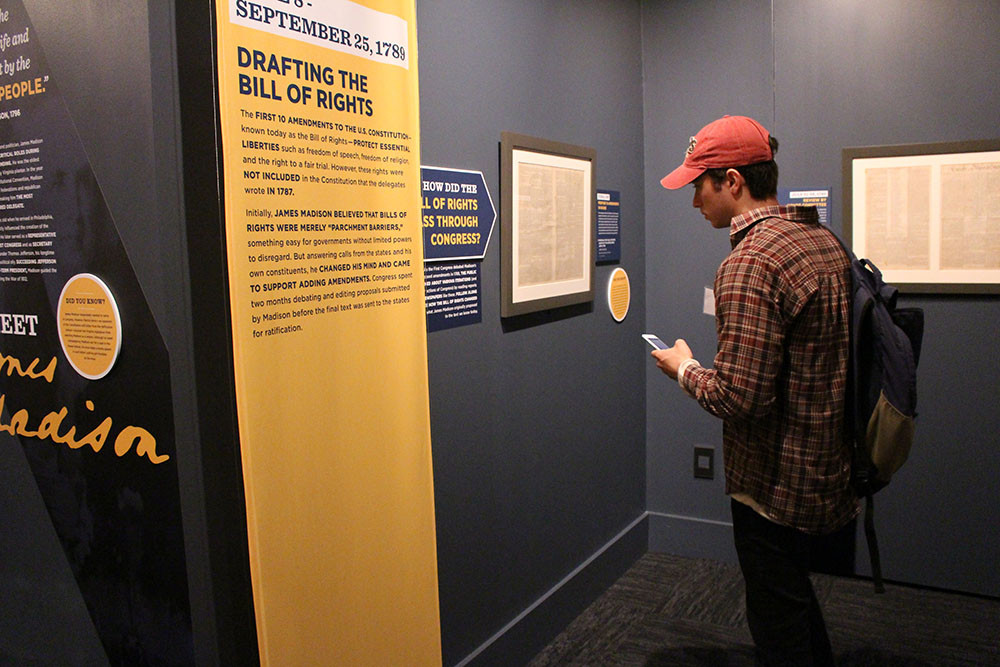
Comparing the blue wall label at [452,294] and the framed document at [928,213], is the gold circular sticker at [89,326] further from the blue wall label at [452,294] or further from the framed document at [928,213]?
the framed document at [928,213]

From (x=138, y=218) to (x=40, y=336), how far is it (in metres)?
0.39

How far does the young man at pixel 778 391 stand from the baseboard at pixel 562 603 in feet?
2.96

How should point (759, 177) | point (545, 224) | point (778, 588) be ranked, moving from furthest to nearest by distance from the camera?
point (545, 224), point (759, 177), point (778, 588)

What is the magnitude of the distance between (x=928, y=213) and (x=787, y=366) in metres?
1.56

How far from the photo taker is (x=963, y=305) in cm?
300

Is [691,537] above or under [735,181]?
under

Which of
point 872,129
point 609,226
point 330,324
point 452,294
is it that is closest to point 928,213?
point 872,129

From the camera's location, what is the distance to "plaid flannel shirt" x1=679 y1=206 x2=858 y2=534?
1.79 metres

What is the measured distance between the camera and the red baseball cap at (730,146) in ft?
6.48

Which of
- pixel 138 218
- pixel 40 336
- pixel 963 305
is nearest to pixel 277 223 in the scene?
pixel 138 218

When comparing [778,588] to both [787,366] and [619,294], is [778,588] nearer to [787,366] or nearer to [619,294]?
[787,366]

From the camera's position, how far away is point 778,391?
1.88 m

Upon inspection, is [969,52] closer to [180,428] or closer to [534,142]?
[534,142]

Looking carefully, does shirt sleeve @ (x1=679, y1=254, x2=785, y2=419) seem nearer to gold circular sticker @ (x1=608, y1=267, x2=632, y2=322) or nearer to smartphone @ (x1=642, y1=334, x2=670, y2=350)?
Result: smartphone @ (x1=642, y1=334, x2=670, y2=350)
